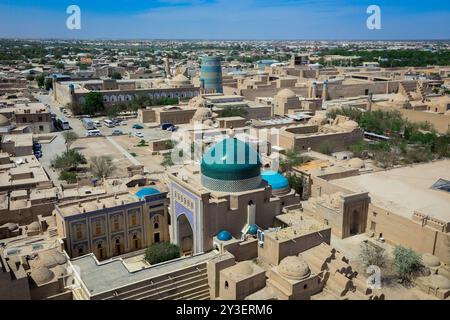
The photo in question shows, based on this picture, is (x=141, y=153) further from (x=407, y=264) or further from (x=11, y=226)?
(x=407, y=264)

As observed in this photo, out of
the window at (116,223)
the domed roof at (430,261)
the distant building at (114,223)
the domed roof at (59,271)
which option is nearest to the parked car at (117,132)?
A: the distant building at (114,223)

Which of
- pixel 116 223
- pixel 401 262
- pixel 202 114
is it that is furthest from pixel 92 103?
pixel 401 262

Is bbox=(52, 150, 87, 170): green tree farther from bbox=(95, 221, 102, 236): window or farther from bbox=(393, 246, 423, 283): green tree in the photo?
bbox=(393, 246, 423, 283): green tree

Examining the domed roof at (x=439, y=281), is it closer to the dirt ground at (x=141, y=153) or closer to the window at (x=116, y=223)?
the window at (x=116, y=223)

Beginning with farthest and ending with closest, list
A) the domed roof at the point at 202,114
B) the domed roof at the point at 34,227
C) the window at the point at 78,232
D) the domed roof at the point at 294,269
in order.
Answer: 1. the domed roof at the point at 202,114
2. the domed roof at the point at 34,227
3. the window at the point at 78,232
4. the domed roof at the point at 294,269

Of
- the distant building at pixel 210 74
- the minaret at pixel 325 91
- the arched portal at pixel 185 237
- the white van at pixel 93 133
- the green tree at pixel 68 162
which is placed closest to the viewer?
the arched portal at pixel 185 237

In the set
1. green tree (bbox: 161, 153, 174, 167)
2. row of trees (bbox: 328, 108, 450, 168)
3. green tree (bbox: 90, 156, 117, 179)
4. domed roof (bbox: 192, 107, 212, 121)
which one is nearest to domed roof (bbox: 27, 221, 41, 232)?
green tree (bbox: 90, 156, 117, 179)
